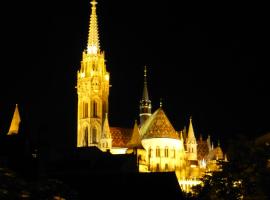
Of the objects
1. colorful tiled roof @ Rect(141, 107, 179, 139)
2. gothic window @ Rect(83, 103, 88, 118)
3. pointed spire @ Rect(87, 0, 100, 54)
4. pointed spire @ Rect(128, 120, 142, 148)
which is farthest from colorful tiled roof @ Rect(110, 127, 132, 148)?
pointed spire @ Rect(87, 0, 100, 54)

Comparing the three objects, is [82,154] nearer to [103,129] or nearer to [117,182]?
[103,129]

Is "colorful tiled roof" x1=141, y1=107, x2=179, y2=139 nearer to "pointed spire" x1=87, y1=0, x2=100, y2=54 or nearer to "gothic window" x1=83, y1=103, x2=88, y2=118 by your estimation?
"gothic window" x1=83, y1=103, x2=88, y2=118

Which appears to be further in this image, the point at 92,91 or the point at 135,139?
the point at 92,91

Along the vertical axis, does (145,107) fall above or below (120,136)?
above

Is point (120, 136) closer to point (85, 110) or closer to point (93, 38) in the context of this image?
point (85, 110)

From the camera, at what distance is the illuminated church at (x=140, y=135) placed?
11300 centimetres

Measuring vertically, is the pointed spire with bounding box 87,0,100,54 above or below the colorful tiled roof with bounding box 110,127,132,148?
Answer: above

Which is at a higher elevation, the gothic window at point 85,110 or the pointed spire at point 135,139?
the gothic window at point 85,110

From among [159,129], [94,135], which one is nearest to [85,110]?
[94,135]

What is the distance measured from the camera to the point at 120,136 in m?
123

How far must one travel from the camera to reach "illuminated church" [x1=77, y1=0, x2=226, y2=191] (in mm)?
113000

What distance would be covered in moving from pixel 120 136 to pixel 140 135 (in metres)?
7.44

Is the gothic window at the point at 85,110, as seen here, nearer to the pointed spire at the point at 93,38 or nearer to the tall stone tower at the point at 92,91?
the tall stone tower at the point at 92,91

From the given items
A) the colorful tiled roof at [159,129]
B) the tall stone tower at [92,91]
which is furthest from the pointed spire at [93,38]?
the colorful tiled roof at [159,129]
